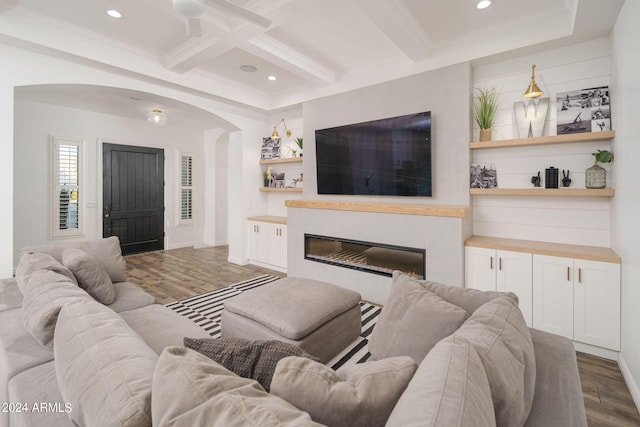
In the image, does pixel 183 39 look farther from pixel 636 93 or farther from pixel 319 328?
pixel 636 93

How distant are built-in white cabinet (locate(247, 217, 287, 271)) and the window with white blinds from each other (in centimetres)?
240

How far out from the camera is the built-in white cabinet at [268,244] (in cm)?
484

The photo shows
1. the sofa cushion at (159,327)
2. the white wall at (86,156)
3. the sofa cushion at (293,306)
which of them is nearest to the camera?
the sofa cushion at (159,327)

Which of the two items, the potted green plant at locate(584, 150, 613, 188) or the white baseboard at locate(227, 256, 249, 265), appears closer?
the potted green plant at locate(584, 150, 613, 188)

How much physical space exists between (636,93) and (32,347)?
142 inches

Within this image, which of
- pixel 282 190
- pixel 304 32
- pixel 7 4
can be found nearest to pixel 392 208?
pixel 304 32

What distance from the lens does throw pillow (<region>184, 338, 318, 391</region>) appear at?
0.99m

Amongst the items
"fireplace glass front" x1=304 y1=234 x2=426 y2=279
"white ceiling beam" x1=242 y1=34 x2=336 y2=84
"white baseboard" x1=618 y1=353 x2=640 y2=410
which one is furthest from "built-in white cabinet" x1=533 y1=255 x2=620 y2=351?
"white ceiling beam" x1=242 y1=34 x2=336 y2=84

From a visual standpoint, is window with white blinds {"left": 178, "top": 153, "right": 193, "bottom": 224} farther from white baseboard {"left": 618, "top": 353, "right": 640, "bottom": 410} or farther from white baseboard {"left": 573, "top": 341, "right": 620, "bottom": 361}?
white baseboard {"left": 618, "top": 353, "right": 640, "bottom": 410}

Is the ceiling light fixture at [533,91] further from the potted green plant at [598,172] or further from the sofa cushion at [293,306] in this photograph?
the sofa cushion at [293,306]

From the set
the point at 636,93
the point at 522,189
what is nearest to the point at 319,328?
the point at 522,189

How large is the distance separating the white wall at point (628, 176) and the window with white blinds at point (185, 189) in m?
6.81

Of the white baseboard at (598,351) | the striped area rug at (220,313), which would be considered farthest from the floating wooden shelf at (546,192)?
the striped area rug at (220,313)

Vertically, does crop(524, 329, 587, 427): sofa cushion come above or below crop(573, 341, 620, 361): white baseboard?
above
